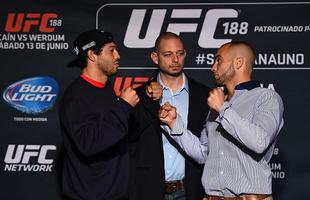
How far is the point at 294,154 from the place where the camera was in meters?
4.16

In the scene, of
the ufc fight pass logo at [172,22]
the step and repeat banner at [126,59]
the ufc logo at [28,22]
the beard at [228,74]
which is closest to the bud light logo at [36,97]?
the step and repeat banner at [126,59]

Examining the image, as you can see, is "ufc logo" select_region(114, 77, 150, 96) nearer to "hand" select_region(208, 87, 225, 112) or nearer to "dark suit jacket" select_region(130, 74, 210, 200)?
"dark suit jacket" select_region(130, 74, 210, 200)

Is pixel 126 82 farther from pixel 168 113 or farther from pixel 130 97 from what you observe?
pixel 130 97

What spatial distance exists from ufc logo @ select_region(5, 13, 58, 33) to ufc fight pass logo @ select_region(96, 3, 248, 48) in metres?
0.35

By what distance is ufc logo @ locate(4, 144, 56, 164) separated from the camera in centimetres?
436

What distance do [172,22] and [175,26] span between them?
3cm

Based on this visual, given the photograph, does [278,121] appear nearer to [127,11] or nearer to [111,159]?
[111,159]

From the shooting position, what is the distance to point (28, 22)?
14.3ft

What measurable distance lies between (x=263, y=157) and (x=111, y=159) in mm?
719

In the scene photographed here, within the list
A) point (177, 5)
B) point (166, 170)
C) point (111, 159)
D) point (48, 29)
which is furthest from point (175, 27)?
point (111, 159)

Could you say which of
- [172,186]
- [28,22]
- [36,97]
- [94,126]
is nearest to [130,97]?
[94,126]

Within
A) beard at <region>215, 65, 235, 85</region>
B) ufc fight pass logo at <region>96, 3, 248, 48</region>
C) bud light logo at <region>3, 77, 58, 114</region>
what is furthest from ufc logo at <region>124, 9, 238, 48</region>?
beard at <region>215, 65, 235, 85</region>

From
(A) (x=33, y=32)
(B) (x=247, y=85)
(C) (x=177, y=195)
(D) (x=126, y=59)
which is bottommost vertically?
(C) (x=177, y=195)

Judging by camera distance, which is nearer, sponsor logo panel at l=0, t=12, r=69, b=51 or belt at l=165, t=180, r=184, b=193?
belt at l=165, t=180, r=184, b=193
